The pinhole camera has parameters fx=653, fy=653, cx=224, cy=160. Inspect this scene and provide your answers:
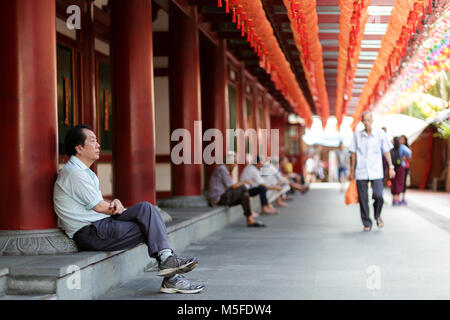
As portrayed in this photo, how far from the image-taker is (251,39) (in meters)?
8.45

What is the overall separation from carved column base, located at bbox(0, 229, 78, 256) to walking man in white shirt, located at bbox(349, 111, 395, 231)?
473 cm

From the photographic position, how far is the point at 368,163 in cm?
844

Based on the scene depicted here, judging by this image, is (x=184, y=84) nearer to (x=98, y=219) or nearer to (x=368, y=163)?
(x=368, y=163)

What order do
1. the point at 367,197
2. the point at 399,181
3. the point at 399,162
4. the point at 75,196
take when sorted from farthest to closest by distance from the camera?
the point at 399,181 < the point at 399,162 < the point at 367,197 < the point at 75,196

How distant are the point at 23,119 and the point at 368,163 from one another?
505cm

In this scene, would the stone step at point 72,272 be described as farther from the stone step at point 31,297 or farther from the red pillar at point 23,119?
the red pillar at point 23,119

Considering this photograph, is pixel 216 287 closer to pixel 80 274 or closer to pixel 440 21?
pixel 80 274

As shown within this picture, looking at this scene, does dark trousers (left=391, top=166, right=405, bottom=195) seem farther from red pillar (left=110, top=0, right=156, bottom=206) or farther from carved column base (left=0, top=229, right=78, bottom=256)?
carved column base (left=0, top=229, right=78, bottom=256)

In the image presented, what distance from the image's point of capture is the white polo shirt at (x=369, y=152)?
8.42m

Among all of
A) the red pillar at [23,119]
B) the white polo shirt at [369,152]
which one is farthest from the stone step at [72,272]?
the white polo shirt at [369,152]

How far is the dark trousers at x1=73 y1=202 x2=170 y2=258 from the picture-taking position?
14.8 ft

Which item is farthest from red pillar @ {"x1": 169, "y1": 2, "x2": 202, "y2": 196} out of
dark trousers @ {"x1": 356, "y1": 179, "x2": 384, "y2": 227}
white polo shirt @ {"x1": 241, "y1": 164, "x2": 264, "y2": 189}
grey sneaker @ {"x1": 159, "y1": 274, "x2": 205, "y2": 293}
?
grey sneaker @ {"x1": 159, "y1": 274, "x2": 205, "y2": 293}

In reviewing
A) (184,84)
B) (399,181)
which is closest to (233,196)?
(184,84)
